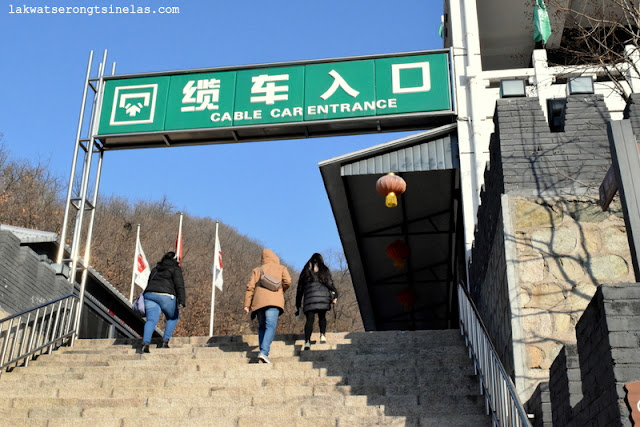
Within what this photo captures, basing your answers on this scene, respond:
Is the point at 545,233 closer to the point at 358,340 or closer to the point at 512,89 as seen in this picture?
the point at 512,89

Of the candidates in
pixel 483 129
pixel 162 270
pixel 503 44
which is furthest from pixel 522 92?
pixel 503 44

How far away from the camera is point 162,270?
1041cm

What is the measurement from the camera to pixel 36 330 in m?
10.1

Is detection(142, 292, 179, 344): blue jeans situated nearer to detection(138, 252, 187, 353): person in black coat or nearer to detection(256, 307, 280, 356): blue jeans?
detection(138, 252, 187, 353): person in black coat

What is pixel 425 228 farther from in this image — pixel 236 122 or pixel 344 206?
pixel 236 122

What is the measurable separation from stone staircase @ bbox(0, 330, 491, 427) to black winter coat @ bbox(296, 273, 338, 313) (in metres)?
0.53

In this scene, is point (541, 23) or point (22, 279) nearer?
point (22, 279)

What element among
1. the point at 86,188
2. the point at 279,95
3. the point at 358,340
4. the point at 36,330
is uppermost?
the point at 279,95

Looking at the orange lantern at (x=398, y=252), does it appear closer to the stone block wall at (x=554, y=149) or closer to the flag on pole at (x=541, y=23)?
the flag on pole at (x=541, y=23)

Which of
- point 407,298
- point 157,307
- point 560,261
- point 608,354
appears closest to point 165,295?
point 157,307

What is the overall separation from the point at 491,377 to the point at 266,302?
143 inches

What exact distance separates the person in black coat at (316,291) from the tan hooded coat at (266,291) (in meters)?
0.31

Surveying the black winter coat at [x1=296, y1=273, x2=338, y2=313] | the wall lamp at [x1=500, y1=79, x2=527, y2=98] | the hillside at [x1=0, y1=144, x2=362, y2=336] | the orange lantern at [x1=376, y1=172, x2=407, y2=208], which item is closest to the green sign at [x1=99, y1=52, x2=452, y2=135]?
the orange lantern at [x1=376, y1=172, x2=407, y2=208]

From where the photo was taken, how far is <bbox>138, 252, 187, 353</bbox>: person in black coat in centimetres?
1027
